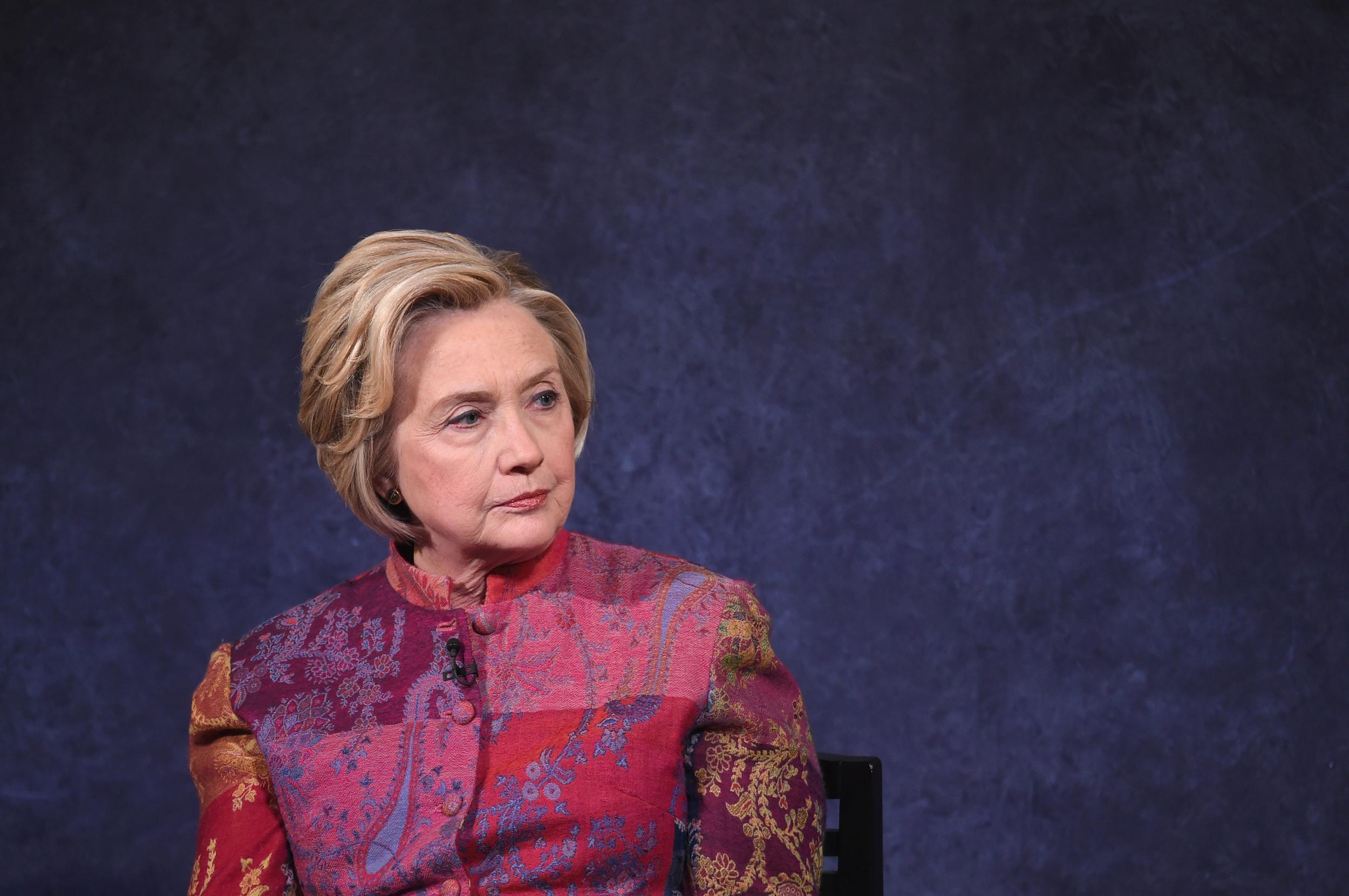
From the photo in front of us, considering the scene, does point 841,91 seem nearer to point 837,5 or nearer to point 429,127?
point 837,5

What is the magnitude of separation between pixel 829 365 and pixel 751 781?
1169 mm

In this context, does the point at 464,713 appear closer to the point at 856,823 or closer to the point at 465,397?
the point at 465,397

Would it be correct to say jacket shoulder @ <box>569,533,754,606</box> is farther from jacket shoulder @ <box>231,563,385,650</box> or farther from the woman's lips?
jacket shoulder @ <box>231,563,385,650</box>

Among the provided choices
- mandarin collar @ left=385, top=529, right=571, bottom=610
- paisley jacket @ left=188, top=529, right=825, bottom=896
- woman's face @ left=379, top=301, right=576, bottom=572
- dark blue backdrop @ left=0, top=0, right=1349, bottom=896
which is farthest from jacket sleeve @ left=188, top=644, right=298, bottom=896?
dark blue backdrop @ left=0, top=0, right=1349, bottom=896

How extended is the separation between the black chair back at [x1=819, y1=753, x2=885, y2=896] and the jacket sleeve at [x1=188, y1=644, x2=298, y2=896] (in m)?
0.66

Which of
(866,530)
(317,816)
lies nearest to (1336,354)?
(866,530)

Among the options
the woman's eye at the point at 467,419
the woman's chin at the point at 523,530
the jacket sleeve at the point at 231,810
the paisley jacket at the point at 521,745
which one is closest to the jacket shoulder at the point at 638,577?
the paisley jacket at the point at 521,745

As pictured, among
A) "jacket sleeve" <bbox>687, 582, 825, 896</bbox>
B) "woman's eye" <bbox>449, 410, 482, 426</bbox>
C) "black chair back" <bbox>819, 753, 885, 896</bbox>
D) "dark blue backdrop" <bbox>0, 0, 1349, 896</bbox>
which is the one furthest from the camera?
"dark blue backdrop" <bbox>0, 0, 1349, 896</bbox>

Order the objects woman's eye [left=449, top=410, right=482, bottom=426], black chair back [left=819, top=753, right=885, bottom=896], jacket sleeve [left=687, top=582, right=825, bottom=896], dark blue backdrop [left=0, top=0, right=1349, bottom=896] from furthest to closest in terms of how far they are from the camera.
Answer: dark blue backdrop [left=0, top=0, right=1349, bottom=896] < black chair back [left=819, top=753, right=885, bottom=896] < woman's eye [left=449, top=410, right=482, bottom=426] < jacket sleeve [left=687, top=582, right=825, bottom=896]

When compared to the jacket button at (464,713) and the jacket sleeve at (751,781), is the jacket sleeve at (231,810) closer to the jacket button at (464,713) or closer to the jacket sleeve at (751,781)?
the jacket button at (464,713)

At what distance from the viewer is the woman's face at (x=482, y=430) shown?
1.41 m

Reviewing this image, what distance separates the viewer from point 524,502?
4.67 feet

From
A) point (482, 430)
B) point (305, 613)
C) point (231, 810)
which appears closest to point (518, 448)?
point (482, 430)

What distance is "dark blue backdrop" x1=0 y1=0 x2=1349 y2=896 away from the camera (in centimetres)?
227
